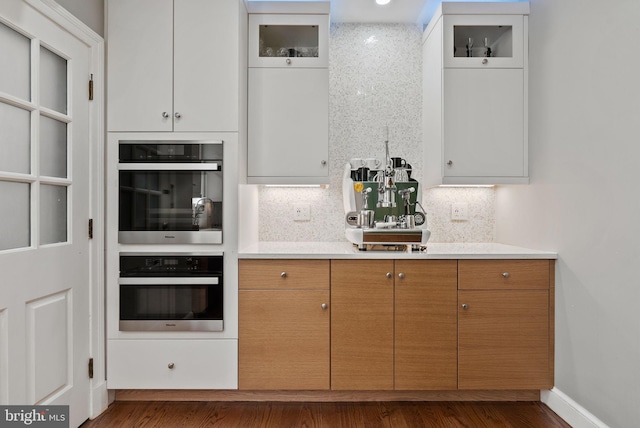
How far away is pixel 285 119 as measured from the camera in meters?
2.33

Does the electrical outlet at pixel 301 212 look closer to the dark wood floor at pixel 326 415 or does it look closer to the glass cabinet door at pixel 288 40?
the glass cabinet door at pixel 288 40

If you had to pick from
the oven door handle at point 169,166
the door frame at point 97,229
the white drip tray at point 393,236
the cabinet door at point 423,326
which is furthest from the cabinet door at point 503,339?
the door frame at point 97,229

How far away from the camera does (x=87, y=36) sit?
1949 mm

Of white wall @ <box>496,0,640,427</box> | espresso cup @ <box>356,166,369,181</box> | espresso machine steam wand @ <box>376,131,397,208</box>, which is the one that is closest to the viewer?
white wall @ <box>496,0,640,427</box>

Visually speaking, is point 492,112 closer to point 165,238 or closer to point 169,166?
point 169,166

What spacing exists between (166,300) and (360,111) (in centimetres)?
171

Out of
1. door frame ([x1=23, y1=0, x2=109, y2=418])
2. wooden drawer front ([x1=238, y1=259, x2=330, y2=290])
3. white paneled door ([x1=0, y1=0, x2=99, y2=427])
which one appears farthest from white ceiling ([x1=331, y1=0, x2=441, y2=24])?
wooden drawer front ([x1=238, y1=259, x2=330, y2=290])

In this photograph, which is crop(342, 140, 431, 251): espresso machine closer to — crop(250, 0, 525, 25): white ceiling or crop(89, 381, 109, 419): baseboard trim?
crop(250, 0, 525, 25): white ceiling

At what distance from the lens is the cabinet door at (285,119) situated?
7.62ft

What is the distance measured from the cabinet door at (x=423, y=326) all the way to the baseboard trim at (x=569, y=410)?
1.72 ft

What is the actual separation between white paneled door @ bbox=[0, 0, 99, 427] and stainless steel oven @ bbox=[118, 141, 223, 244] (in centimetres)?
19

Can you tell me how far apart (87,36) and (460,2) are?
207cm

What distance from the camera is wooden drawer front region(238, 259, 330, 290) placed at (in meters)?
2.06

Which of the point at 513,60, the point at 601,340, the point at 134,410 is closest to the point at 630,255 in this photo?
the point at 601,340
